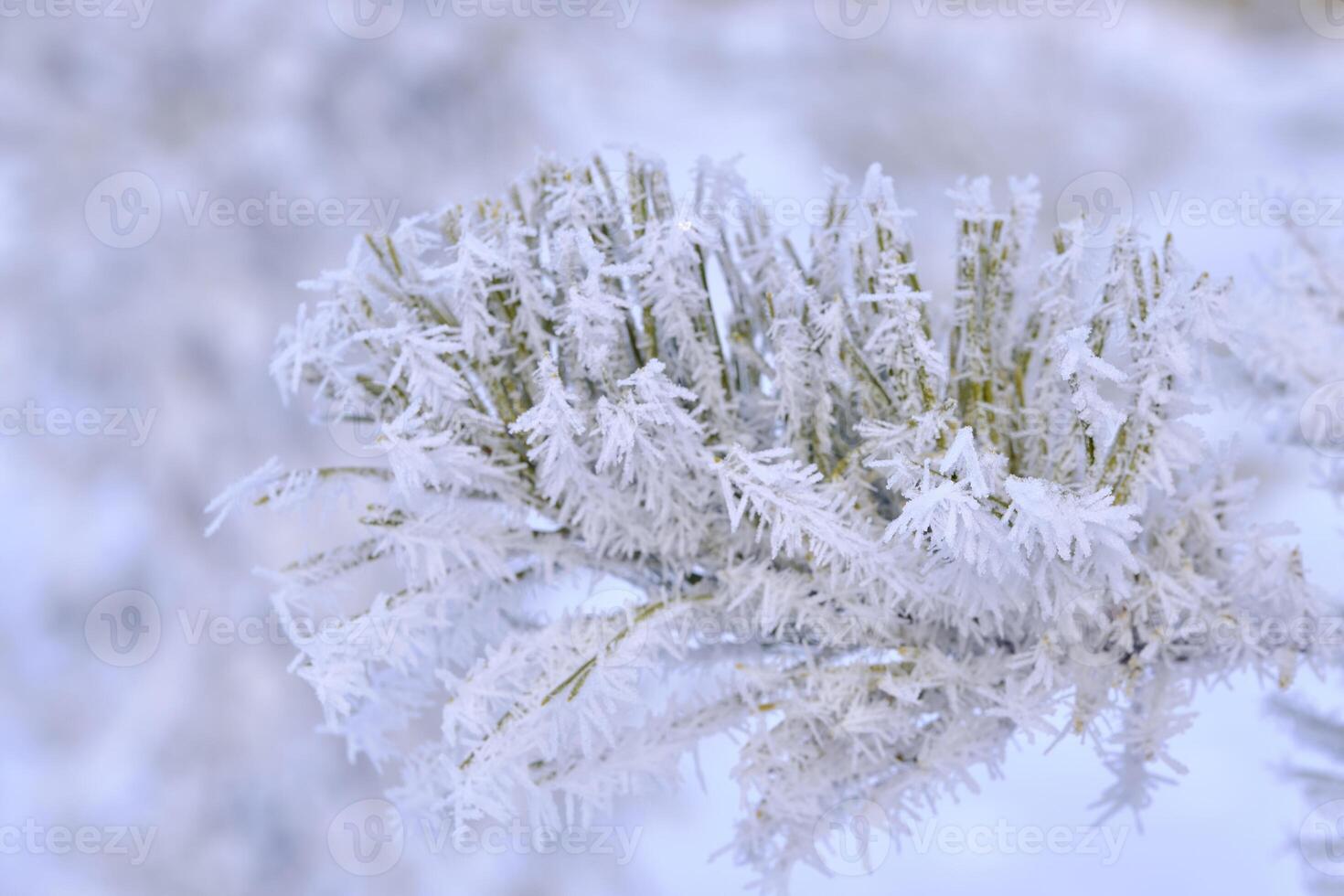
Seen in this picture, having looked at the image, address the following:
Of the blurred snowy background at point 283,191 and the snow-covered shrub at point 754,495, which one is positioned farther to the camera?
Result: the blurred snowy background at point 283,191

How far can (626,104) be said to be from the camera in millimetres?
764

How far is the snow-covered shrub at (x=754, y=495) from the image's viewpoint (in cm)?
25

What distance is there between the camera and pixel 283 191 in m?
0.71

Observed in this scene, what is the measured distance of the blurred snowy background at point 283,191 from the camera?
0.65 m

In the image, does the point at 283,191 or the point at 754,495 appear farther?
the point at 283,191

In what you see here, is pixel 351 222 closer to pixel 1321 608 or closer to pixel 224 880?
pixel 224 880

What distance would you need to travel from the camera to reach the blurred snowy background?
25.5 inches

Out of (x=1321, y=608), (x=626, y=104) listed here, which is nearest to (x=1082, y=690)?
(x=1321, y=608)

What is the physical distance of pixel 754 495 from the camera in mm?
239

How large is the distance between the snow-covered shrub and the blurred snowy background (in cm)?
27

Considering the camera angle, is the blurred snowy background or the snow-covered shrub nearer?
the snow-covered shrub

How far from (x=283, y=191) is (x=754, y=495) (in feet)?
1.98

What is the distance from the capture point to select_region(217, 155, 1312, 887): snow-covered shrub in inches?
9.9

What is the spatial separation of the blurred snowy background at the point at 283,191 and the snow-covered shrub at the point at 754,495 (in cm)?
27
